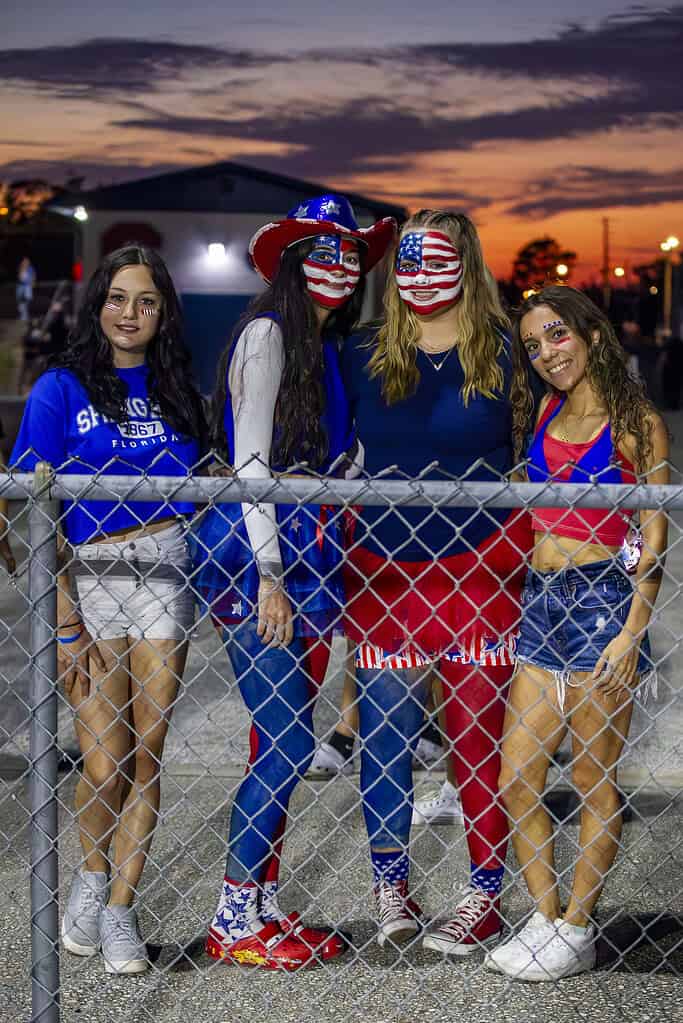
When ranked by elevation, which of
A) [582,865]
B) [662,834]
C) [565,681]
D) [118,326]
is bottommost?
[662,834]

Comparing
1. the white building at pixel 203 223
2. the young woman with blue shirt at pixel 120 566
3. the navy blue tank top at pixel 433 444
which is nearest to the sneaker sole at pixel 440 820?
the young woman with blue shirt at pixel 120 566

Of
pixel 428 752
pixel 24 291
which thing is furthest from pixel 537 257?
pixel 428 752

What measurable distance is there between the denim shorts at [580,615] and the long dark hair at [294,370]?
0.71 m

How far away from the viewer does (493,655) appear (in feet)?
11.5

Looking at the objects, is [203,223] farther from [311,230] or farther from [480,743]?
[480,743]

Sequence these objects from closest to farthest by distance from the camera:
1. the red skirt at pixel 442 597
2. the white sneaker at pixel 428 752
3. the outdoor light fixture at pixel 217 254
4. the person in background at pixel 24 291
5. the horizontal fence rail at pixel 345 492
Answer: the horizontal fence rail at pixel 345 492, the red skirt at pixel 442 597, the white sneaker at pixel 428 752, the outdoor light fixture at pixel 217 254, the person in background at pixel 24 291

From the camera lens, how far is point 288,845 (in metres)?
4.57

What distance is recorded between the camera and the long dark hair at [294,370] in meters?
3.44

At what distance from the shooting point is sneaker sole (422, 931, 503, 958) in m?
3.58

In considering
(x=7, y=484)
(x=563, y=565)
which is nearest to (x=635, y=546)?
(x=563, y=565)

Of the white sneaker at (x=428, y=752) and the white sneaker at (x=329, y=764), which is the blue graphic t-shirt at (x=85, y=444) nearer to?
the white sneaker at (x=329, y=764)

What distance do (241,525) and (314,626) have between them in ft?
1.06

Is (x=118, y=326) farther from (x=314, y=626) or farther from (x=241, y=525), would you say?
(x=314, y=626)

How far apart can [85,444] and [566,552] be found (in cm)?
127
